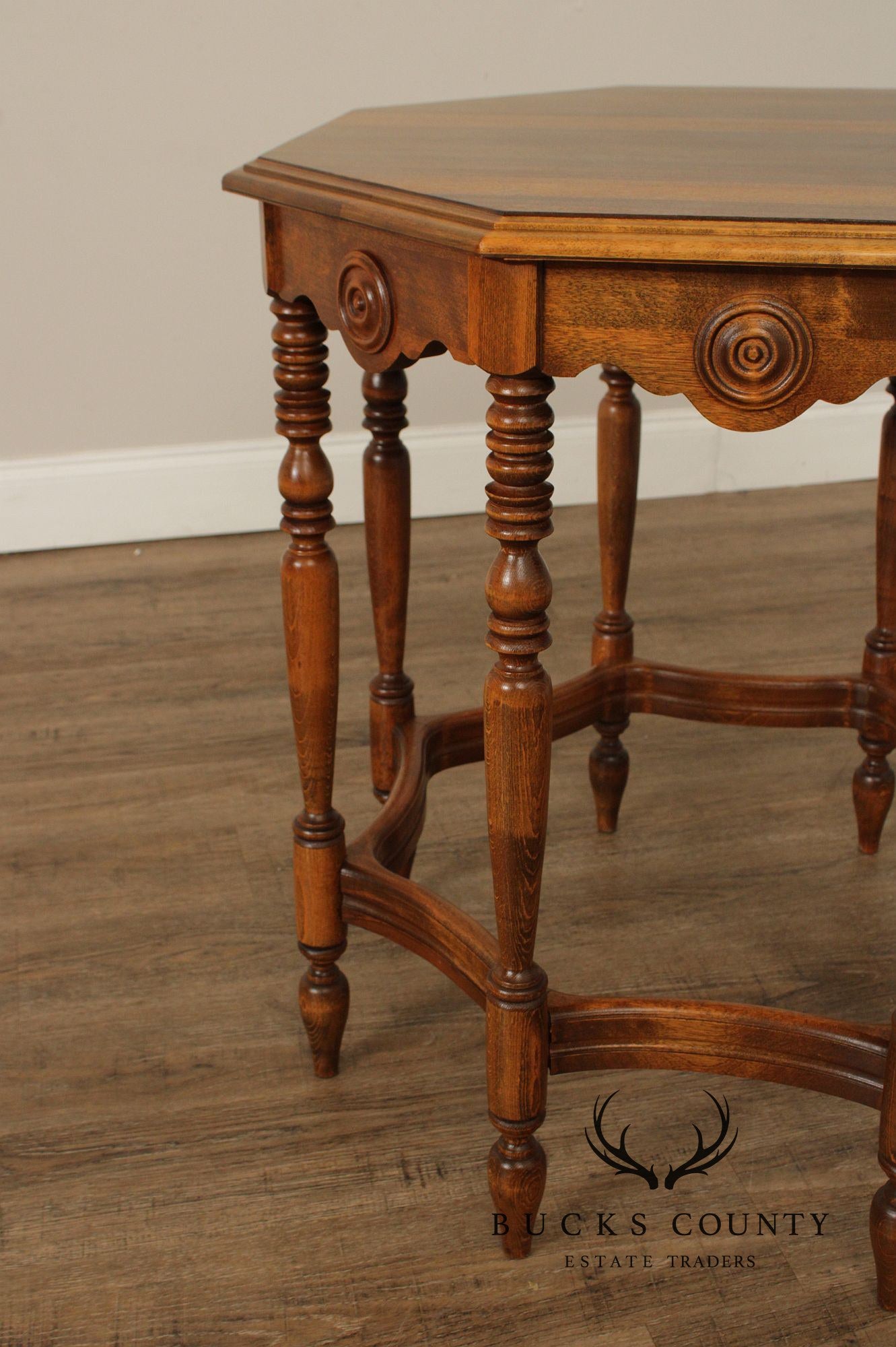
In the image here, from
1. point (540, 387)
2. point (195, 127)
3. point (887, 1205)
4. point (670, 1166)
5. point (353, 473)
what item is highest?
point (540, 387)

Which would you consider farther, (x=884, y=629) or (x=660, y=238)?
(x=884, y=629)

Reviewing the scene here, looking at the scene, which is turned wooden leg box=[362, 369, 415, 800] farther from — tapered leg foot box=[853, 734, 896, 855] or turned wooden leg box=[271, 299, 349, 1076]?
tapered leg foot box=[853, 734, 896, 855]

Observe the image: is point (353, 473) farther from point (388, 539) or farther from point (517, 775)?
point (517, 775)

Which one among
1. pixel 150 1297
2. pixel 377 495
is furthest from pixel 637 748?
pixel 150 1297

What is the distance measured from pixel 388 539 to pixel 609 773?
0.48 meters

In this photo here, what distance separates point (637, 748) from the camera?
84.3 inches

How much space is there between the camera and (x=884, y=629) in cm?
168

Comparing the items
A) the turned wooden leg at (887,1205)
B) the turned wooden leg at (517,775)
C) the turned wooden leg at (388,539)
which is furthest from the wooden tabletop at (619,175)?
the turned wooden leg at (887,1205)

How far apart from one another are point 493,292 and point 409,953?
0.93 m

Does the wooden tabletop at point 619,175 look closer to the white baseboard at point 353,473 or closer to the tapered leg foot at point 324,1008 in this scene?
the tapered leg foot at point 324,1008

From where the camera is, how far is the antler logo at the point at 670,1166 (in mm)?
1314

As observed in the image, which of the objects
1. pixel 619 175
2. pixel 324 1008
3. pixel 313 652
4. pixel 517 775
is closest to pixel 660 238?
pixel 619 175

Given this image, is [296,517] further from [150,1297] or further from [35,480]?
[35,480]

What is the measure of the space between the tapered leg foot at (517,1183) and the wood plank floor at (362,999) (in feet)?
0.11
